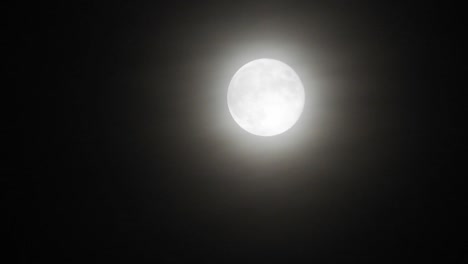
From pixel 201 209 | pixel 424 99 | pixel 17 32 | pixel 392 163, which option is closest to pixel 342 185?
pixel 392 163

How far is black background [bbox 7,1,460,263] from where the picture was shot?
5414 millimetres

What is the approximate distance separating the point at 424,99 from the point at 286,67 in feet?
7.19

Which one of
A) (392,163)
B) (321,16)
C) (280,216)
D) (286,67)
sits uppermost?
(321,16)

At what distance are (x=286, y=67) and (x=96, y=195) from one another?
141 inches

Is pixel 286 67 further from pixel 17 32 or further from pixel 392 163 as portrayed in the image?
pixel 17 32

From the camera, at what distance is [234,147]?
5.62 metres

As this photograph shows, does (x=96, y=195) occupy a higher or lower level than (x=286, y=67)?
lower

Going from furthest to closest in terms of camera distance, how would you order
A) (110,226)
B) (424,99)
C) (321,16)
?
(110,226) < (424,99) < (321,16)

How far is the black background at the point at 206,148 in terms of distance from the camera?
541 cm

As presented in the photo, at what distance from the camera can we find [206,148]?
224 inches

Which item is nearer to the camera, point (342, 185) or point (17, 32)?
point (17, 32)

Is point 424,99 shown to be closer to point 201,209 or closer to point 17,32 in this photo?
point 201,209

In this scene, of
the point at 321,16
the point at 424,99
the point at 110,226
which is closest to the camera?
the point at 321,16

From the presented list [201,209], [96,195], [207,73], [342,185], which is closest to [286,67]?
[207,73]
